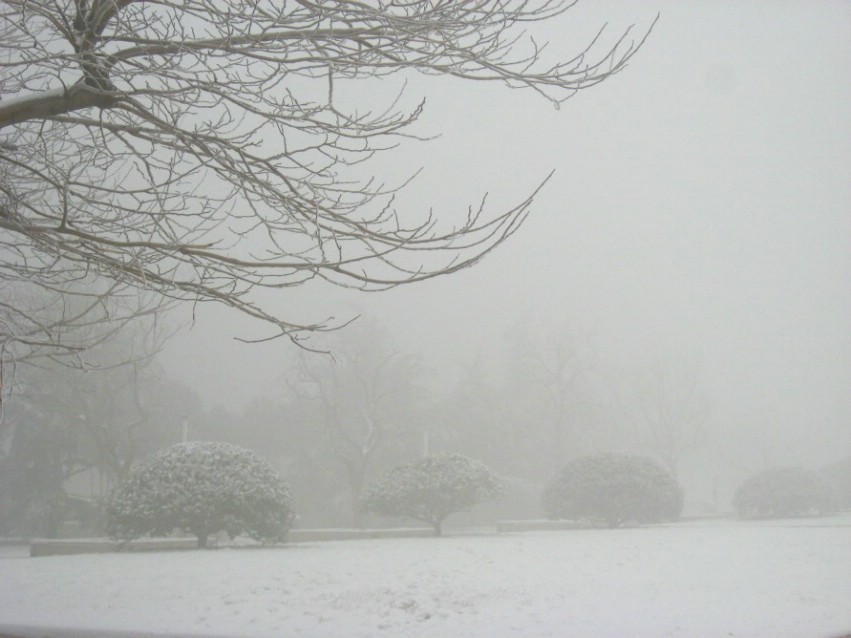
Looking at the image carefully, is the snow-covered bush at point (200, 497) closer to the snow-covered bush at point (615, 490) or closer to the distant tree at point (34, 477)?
the snow-covered bush at point (615, 490)

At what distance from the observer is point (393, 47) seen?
11.2ft

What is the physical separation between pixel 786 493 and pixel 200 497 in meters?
12.4

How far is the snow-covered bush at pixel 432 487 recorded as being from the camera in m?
12.1

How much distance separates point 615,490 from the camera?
Answer: 13.6 metres

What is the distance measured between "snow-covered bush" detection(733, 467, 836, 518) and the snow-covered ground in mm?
7729

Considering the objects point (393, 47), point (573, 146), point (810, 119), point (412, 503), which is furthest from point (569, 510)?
point (573, 146)

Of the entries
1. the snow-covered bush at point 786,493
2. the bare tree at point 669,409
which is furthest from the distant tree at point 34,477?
the bare tree at point 669,409

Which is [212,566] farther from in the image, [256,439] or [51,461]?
[256,439]

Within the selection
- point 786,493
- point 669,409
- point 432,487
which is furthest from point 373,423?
point 669,409

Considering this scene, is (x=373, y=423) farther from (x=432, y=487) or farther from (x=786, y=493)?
(x=786, y=493)

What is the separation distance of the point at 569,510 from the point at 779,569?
6.87 metres

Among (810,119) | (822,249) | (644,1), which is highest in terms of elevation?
(810,119)

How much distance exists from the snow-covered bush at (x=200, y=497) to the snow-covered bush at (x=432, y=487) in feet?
7.82

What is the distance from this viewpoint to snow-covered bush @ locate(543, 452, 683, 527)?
44.4 ft
